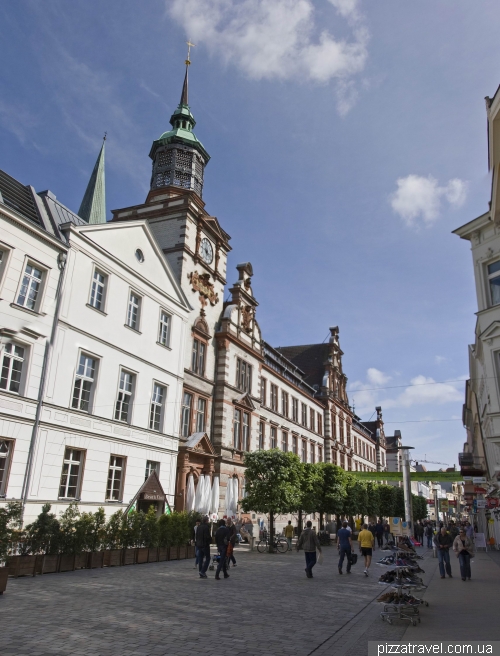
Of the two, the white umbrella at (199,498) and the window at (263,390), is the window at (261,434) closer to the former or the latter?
the window at (263,390)

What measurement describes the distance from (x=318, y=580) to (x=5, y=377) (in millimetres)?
12234

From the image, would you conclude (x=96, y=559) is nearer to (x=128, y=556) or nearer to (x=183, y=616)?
(x=128, y=556)

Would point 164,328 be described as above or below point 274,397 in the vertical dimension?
below

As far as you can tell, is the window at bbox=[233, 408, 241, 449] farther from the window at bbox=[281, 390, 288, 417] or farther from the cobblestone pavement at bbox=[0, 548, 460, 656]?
the cobblestone pavement at bbox=[0, 548, 460, 656]

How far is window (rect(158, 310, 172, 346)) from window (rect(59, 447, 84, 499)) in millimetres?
8362

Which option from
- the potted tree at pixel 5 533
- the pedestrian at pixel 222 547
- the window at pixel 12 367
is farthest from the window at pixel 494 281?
the window at pixel 12 367

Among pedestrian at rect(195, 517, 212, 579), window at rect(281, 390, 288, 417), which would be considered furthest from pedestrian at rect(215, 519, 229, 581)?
window at rect(281, 390, 288, 417)

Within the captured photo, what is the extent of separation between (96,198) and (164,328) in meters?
18.1

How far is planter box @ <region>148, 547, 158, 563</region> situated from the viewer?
761 inches

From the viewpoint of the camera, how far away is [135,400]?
24.1 m

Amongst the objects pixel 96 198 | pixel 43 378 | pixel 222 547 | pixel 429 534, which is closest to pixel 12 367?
pixel 43 378

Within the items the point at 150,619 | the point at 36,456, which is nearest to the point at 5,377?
the point at 36,456

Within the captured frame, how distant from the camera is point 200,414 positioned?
32.1 metres

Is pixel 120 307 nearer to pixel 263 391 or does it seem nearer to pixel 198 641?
pixel 198 641
